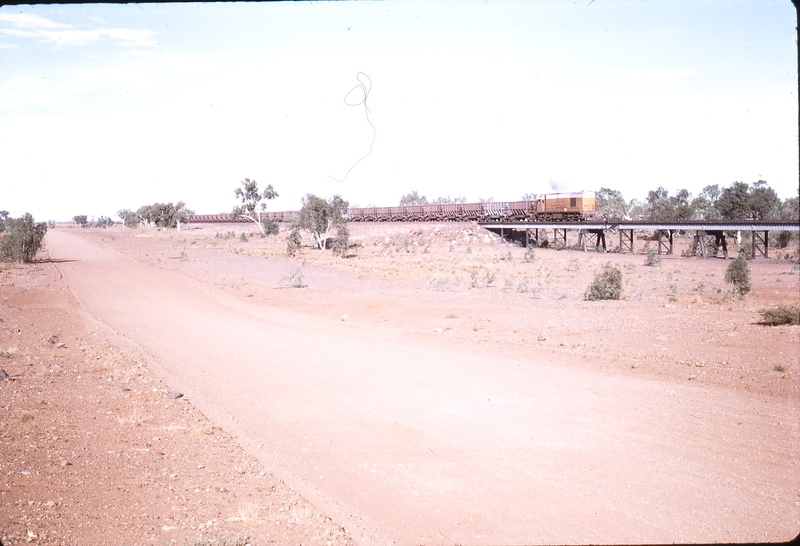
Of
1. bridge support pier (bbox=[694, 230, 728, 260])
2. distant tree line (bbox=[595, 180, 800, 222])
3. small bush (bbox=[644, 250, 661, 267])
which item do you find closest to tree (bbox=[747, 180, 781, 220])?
distant tree line (bbox=[595, 180, 800, 222])

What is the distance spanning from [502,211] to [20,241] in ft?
150

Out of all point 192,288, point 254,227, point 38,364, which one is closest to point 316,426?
point 38,364

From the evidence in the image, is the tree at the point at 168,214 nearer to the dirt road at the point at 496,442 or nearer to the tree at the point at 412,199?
the tree at the point at 412,199

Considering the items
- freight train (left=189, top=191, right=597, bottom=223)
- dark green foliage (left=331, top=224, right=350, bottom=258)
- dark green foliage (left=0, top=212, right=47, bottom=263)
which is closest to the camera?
dark green foliage (left=0, top=212, right=47, bottom=263)

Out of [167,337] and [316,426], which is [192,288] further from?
[316,426]

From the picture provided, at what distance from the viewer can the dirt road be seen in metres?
6.75

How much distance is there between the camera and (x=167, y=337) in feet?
59.3

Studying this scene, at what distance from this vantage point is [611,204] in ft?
361

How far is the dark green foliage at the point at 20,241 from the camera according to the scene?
3972cm

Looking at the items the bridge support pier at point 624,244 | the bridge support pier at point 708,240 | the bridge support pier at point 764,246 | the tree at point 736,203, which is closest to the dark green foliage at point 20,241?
the bridge support pier at point 624,244

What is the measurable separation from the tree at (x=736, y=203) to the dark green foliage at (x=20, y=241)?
207 feet

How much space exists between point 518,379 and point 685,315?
8.34 m

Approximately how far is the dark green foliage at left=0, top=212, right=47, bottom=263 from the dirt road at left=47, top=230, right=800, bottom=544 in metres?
30.0

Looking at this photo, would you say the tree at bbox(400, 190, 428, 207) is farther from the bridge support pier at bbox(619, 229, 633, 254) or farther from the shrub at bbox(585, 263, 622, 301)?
the shrub at bbox(585, 263, 622, 301)
